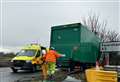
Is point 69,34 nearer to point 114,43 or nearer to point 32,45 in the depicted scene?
point 32,45

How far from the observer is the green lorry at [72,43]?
2230 cm

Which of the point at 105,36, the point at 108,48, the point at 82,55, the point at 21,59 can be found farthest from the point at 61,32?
the point at 105,36

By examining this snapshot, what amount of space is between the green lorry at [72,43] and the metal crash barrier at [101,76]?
26.6 ft

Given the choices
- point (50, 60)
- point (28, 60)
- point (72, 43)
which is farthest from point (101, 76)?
point (28, 60)

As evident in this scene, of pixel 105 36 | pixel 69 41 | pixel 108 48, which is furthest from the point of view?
pixel 105 36

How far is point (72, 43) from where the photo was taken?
22.3 meters

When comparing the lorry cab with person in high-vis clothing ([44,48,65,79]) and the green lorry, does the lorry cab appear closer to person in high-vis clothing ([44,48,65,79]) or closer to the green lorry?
the green lorry

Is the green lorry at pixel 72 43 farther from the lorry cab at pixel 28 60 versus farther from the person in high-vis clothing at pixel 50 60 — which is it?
the person in high-vis clothing at pixel 50 60

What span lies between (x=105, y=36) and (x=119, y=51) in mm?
45795

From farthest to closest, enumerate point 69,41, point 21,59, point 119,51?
point 21,59 → point 69,41 → point 119,51

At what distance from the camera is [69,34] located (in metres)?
22.8

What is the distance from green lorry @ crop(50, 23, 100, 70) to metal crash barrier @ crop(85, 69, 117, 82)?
8115mm

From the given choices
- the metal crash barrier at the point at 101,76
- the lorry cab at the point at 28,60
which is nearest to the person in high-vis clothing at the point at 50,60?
the metal crash barrier at the point at 101,76

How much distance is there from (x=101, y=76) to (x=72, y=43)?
873 cm
